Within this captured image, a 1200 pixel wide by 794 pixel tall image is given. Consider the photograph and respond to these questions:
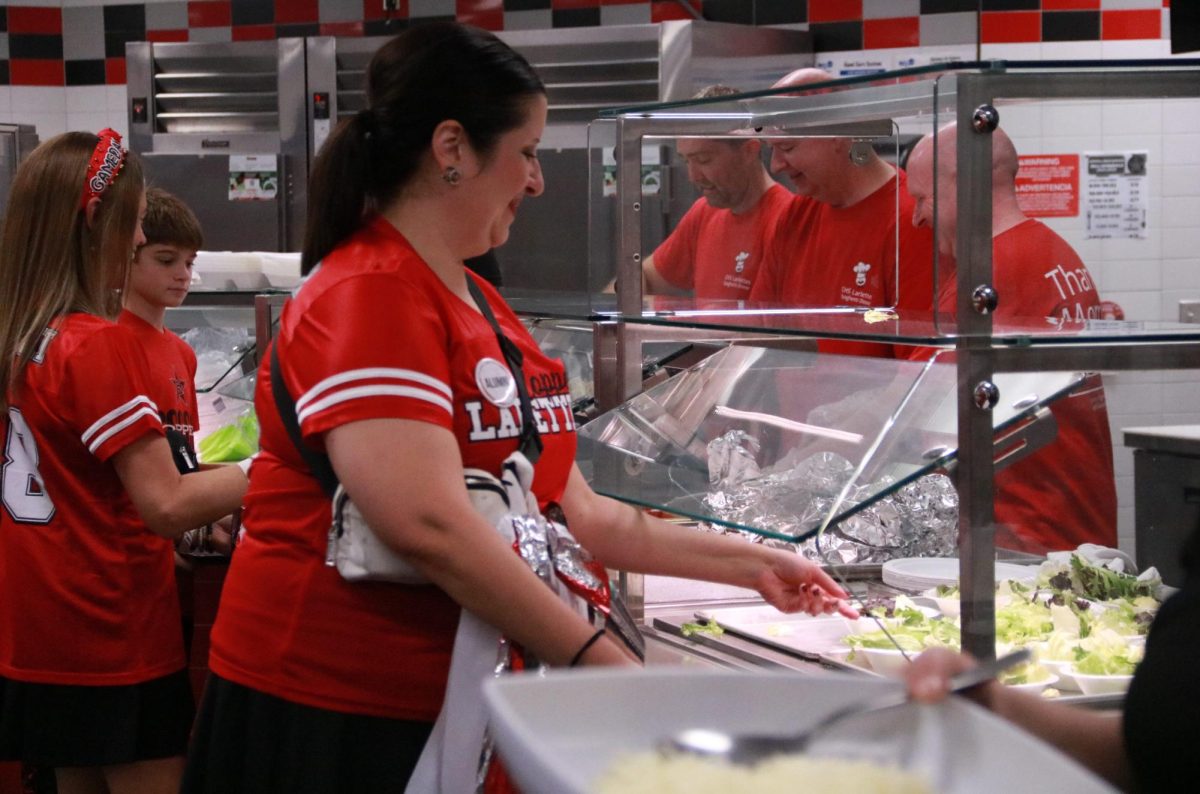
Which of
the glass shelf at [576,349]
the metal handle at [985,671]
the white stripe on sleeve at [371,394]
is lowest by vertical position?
the metal handle at [985,671]

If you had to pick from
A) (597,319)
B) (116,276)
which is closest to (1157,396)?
(597,319)

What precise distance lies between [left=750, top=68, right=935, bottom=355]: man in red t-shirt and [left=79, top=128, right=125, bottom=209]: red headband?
1325 millimetres

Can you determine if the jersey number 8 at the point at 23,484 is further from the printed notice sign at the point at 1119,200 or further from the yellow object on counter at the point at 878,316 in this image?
the printed notice sign at the point at 1119,200

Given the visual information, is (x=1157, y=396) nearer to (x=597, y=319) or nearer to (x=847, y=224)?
(x=597, y=319)

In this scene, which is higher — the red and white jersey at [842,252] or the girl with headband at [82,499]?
the red and white jersey at [842,252]

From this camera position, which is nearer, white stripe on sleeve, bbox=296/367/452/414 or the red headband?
white stripe on sleeve, bbox=296/367/452/414

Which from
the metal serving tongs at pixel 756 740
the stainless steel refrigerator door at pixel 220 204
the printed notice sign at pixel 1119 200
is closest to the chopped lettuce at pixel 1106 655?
the metal serving tongs at pixel 756 740

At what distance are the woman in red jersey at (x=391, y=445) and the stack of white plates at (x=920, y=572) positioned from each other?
80cm

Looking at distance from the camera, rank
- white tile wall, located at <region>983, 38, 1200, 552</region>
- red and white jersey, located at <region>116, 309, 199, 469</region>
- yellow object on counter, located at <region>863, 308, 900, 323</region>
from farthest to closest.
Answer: white tile wall, located at <region>983, 38, 1200, 552</region> < red and white jersey, located at <region>116, 309, 199, 469</region> < yellow object on counter, located at <region>863, 308, 900, 323</region>

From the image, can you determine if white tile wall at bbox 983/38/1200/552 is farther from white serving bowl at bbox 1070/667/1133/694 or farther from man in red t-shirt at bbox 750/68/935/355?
white serving bowl at bbox 1070/667/1133/694

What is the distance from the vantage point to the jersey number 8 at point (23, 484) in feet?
8.70

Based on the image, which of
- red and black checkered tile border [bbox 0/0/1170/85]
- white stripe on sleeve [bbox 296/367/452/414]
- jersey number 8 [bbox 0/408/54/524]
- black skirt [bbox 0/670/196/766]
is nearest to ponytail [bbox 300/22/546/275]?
white stripe on sleeve [bbox 296/367/452/414]

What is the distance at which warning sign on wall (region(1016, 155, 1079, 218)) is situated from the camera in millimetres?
5496

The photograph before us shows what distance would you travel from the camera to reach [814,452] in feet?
6.41
